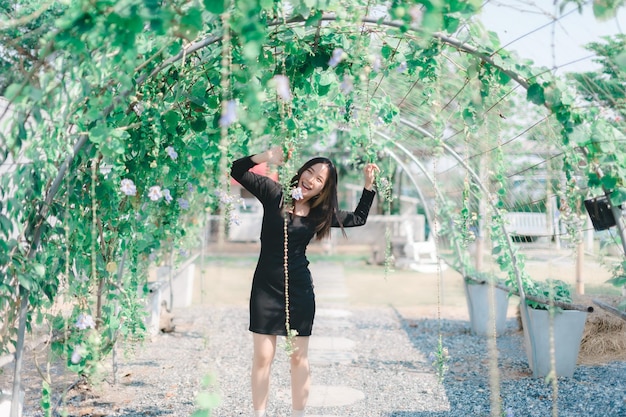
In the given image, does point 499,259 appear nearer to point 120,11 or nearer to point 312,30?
point 312,30

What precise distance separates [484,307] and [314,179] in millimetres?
3365

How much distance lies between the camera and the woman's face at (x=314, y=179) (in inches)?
110

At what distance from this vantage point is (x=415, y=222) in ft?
47.7

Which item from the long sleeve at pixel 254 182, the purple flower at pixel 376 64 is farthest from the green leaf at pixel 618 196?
the long sleeve at pixel 254 182

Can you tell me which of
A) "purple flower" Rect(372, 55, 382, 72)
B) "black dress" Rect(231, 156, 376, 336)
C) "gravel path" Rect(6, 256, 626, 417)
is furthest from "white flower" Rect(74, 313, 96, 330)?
"purple flower" Rect(372, 55, 382, 72)

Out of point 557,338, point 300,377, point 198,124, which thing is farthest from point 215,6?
point 557,338

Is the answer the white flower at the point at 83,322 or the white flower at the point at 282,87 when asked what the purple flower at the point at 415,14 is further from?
the white flower at the point at 83,322

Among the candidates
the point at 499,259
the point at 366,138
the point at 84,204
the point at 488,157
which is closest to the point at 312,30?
the point at 84,204

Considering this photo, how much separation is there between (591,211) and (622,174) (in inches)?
11.6

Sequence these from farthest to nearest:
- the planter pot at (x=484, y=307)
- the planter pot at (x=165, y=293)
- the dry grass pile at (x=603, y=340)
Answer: the planter pot at (x=484, y=307) < the planter pot at (x=165, y=293) < the dry grass pile at (x=603, y=340)

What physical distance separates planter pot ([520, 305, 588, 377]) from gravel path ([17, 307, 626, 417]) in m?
0.09

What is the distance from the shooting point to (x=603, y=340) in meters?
4.60

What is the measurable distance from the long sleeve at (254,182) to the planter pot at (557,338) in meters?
2.02

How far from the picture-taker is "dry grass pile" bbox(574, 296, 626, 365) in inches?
177
